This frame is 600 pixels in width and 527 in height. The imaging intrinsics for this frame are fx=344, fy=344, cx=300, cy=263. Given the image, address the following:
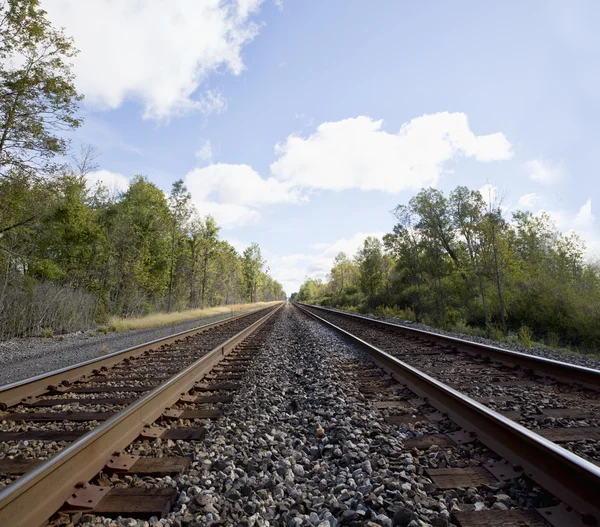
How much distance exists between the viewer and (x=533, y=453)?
7.20ft

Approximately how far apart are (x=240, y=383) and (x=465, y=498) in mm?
3418

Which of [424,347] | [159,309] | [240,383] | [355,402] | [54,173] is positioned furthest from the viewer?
[159,309]

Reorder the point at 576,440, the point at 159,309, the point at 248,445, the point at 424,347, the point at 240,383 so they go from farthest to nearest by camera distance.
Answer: the point at 159,309 → the point at 424,347 → the point at 240,383 → the point at 248,445 → the point at 576,440

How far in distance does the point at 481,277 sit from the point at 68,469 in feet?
63.7

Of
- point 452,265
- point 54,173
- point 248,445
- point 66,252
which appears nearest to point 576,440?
point 248,445

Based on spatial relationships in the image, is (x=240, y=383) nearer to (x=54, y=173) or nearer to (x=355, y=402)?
(x=355, y=402)

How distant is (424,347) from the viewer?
7.61 meters

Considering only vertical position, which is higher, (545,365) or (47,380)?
(545,365)

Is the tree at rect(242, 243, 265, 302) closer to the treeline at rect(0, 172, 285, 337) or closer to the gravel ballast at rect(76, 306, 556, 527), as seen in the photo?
the treeline at rect(0, 172, 285, 337)

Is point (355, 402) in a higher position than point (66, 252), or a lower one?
lower

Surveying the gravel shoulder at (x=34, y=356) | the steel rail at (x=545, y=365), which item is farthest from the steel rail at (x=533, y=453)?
the gravel shoulder at (x=34, y=356)

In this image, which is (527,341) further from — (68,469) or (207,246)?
(207,246)

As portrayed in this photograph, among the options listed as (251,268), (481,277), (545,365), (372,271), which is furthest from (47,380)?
(251,268)

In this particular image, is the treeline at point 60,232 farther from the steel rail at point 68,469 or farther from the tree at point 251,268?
the tree at point 251,268
